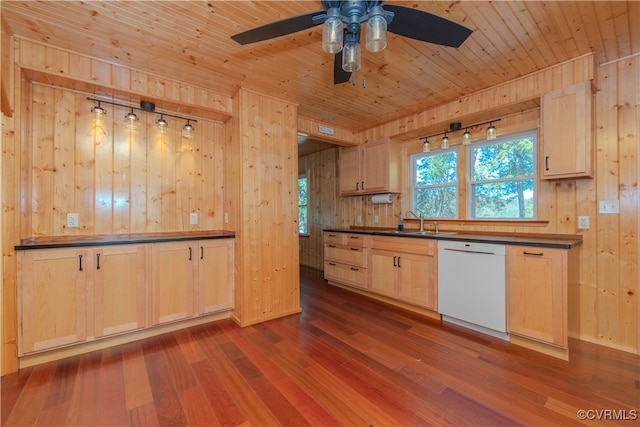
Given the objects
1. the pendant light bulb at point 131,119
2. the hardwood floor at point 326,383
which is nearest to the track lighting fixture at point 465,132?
the hardwood floor at point 326,383

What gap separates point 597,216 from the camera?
2.49 meters

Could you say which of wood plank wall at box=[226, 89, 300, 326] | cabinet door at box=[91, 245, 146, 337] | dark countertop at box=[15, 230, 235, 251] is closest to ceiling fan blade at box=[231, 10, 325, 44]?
wood plank wall at box=[226, 89, 300, 326]

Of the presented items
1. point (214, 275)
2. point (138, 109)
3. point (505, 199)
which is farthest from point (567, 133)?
point (138, 109)

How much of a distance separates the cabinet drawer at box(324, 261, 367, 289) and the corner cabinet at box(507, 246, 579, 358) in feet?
5.79

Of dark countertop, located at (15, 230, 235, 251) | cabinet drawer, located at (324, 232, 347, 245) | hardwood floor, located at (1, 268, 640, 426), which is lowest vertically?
hardwood floor, located at (1, 268, 640, 426)

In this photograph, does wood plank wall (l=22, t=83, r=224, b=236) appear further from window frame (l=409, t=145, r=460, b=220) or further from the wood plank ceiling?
window frame (l=409, t=145, r=460, b=220)

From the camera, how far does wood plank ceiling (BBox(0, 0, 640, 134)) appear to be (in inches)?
72.5

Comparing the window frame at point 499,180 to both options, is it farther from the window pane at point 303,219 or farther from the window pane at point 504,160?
the window pane at point 303,219

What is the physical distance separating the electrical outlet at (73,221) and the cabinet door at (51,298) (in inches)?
16.2

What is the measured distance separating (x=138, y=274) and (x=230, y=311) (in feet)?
3.46

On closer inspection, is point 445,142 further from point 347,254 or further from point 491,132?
point 347,254

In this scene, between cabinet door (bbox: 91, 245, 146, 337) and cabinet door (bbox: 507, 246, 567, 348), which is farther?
cabinet door (bbox: 91, 245, 146, 337)

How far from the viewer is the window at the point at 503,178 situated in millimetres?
2982

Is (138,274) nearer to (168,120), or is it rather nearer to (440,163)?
(168,120)
